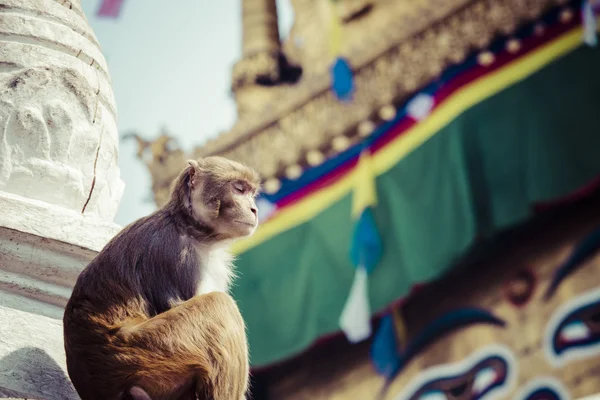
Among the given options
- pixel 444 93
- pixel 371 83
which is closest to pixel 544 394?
pixel 444 93

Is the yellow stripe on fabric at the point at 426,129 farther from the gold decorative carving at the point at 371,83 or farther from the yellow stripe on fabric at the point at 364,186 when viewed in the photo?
the gold decorative carving at the point at 371,83

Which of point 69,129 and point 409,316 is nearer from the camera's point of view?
point 69,129

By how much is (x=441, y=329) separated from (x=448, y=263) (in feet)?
2.10

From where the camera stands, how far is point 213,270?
237 cm

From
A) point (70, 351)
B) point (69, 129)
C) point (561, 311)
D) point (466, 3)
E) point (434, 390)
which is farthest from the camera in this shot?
point (466, 3)

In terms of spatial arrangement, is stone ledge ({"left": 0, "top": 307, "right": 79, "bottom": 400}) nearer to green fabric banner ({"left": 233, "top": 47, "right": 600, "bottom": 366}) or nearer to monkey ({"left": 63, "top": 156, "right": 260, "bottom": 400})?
monkey ({"left": 63, "top": 156, "right": 260, "bottom": 400})

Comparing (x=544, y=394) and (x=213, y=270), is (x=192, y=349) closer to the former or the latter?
(x=213, y=270)

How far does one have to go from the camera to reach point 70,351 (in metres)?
2.06

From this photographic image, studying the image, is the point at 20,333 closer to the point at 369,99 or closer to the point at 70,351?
the point at 70,351

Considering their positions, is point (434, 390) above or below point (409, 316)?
below

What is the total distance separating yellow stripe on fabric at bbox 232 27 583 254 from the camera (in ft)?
28.8

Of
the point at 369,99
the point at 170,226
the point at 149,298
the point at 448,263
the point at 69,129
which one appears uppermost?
the point at 369,99

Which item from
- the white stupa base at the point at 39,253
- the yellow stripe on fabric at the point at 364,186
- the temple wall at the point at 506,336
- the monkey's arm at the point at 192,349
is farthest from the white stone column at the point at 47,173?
the yellow stripe on fabric at the point at 364,186

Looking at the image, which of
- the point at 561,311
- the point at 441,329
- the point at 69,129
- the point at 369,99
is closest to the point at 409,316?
the point at 441,329
